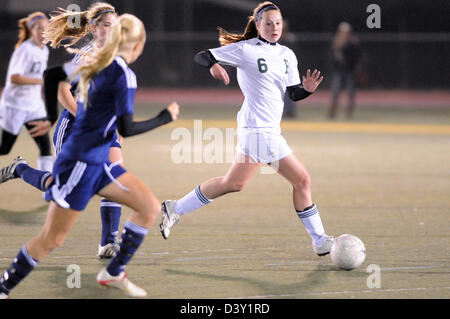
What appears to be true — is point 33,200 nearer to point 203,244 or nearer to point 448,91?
point 203,244

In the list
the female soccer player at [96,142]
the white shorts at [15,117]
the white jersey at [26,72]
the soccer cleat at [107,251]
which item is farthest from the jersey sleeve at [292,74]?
the white shorts at [15,117]

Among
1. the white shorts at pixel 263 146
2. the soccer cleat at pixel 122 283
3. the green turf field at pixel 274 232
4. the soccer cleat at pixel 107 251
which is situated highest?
the white shorts at pixel 263 146

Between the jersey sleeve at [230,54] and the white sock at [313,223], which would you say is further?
the jersey sleeve at [230,54]

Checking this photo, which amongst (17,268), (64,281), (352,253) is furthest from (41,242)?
(352,253)

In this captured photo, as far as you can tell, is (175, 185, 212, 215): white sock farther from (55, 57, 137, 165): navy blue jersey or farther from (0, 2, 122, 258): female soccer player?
(55, 57, 137, 165): navy blue jersey

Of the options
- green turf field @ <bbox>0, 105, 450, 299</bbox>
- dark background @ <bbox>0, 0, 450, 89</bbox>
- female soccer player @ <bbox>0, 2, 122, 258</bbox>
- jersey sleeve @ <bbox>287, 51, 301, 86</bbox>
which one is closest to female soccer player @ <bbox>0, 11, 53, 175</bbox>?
green turf field @ <bbox>0, 105, 450, 299</bbox>

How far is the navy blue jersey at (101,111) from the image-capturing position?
5.56 meters

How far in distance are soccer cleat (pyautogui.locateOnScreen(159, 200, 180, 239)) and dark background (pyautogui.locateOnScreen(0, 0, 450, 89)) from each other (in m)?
19.3

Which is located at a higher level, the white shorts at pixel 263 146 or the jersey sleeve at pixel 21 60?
the jersey sleeve at pixel 21 60

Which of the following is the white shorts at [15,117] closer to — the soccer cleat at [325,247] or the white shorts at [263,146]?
the white shorts at [263,146]

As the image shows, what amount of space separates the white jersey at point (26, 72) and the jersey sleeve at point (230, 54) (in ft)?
11.3

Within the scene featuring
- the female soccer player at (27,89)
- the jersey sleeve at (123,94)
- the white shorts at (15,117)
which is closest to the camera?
the jersey sleeve at (123,94)

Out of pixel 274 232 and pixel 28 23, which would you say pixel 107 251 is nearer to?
pixel 274 232

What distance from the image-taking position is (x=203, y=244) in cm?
773
